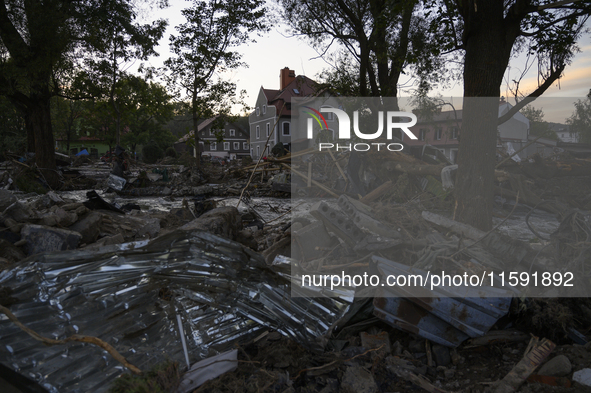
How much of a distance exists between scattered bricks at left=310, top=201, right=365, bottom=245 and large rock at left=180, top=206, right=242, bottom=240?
61.4 inches

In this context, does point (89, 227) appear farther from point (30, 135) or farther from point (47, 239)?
point (30, 135)

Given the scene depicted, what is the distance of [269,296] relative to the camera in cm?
305

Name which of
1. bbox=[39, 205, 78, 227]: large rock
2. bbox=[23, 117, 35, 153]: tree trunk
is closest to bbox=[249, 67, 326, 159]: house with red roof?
A: bbox=[23, 117, 35, 153]: tree trunk

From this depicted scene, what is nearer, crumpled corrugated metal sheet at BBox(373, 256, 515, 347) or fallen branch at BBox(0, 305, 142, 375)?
fallen branch at BBox(0, 305, 142, 375)

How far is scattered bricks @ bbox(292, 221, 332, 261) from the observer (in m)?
4.86

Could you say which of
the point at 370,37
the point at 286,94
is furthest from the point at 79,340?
the point at 286,94

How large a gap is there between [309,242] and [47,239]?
11.3 feet

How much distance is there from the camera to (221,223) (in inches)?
220

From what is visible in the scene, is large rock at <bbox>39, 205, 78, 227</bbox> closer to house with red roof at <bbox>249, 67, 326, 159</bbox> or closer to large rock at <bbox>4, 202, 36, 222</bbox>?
large rock at <bbox>4, 202, 36, 222</bbox>

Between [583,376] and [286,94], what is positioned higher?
[286,94]

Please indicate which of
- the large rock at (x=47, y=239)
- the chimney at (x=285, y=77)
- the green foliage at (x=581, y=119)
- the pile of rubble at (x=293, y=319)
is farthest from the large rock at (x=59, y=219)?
the green foliage at (x=581, y=119)

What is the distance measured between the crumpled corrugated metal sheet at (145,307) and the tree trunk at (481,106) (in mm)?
3014

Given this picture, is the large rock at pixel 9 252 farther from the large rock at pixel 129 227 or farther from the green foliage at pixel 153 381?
the green foliage at pixel 153 381

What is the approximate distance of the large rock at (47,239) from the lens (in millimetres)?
4656
